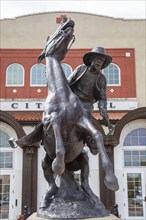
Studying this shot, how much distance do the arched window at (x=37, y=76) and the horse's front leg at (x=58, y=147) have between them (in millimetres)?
16577

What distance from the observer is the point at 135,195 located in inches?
668

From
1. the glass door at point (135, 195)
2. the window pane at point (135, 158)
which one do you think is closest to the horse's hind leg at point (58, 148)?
the glass door at point (135, 195)

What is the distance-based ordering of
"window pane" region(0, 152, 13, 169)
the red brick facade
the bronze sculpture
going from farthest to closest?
1. the red brick facade
2. "window pane" region(0, 152, 13, 169)
3. the bronze sculpture

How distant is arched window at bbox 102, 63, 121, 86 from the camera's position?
20234 mm

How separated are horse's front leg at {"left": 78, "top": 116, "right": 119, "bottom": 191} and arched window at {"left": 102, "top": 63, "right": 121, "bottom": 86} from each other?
16.7m

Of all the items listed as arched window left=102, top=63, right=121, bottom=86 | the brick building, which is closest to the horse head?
the brick building

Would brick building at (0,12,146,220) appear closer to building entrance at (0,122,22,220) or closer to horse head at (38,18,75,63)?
building entrance at (0,122,22,220)

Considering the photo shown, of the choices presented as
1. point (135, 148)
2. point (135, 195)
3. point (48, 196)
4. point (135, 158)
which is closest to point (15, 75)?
point (135, 148)

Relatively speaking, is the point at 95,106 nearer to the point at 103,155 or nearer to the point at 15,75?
the point at 15,75

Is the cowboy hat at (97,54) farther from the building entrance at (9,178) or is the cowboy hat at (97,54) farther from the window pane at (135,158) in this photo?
the window pane at (135,158)

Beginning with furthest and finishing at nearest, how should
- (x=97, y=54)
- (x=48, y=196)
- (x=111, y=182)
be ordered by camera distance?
(x=97, y=54) → (x=48, y=196) → (x=111, y=182)

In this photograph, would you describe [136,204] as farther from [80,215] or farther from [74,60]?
[80,215]

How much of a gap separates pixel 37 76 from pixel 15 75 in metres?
1.32

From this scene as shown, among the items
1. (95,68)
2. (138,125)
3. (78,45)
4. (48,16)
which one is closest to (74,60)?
(78,45)
